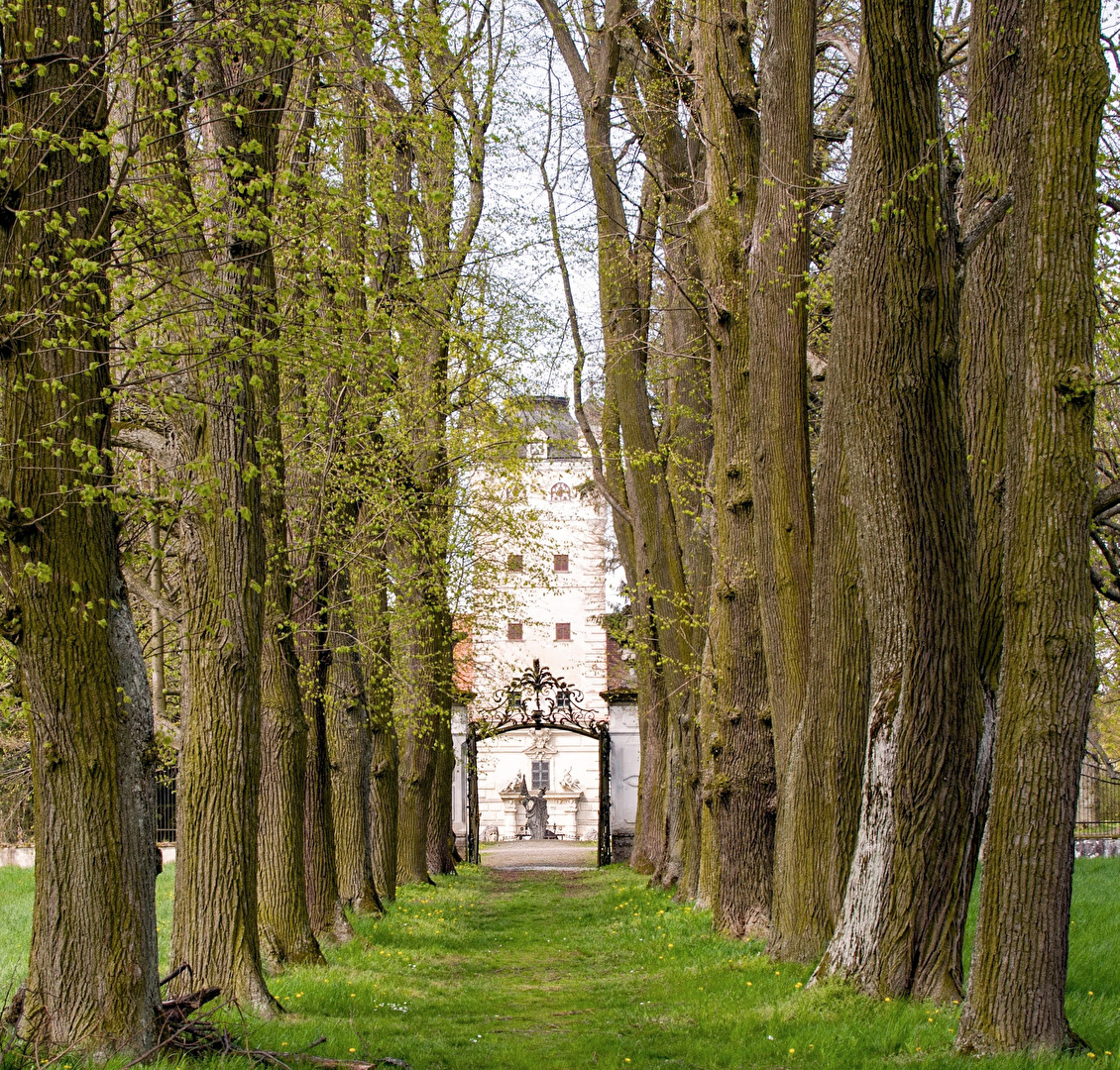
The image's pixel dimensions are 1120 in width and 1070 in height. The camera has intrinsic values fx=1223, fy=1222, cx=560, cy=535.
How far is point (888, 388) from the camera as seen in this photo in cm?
725

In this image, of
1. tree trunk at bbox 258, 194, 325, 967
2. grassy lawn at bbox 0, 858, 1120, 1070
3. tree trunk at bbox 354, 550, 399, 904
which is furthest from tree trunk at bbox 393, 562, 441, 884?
tree trunk at bbox 258, 194, 325, 967

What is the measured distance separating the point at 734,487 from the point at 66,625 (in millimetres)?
7019

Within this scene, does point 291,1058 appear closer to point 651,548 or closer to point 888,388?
point 888,388

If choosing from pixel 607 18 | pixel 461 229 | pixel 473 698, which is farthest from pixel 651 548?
pixel 473 698

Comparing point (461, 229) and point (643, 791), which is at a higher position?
point (461, 229)

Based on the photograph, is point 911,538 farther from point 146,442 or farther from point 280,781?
point 280,781

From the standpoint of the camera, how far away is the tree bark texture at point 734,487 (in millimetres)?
11219

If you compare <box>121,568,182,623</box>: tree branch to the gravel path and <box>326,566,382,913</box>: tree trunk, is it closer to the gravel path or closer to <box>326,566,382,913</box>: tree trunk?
<box>326,566,382,913</box>: tree trunk

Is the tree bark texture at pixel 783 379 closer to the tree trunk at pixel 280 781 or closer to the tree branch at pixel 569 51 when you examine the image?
the tree trunk at pixel 280 781

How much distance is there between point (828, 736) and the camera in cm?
903

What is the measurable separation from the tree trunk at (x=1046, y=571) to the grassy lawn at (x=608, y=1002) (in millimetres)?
437

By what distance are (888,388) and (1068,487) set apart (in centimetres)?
155

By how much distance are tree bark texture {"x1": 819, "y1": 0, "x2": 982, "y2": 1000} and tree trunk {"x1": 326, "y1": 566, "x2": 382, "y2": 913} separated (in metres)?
7.06

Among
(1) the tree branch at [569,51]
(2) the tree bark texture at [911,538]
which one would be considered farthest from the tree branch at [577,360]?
(2) the tree bark texture at [911,538]
